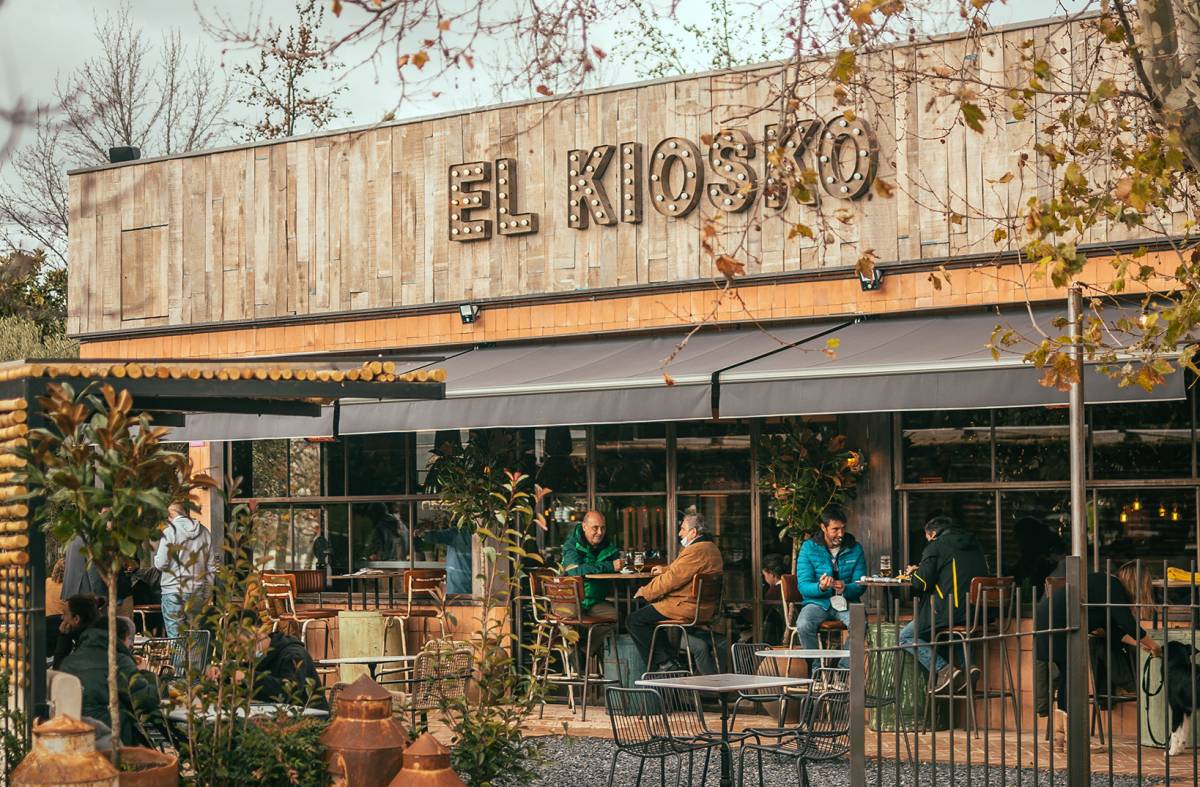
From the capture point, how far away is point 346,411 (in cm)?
1394

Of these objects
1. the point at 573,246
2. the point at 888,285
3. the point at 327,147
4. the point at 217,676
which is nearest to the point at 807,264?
the point at 888,285

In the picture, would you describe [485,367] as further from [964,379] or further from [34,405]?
[34,405]

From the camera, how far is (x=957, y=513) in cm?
1257

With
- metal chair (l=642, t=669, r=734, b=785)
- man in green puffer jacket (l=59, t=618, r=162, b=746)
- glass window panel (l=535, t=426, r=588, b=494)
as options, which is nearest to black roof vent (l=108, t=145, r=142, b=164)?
glass window panel (l=535, t=426, r=588, b=494)

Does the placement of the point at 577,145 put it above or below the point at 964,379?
above

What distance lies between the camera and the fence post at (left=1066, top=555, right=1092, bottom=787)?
303 inches

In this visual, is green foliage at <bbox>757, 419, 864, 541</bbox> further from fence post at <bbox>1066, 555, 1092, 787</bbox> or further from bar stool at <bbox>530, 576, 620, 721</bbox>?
fence post at <bbox>1066, 555, 1092, 787</bbox>

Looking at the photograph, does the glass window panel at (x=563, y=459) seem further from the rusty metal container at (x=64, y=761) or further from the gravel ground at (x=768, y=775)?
the rusty metal container at (x=64, y=761)

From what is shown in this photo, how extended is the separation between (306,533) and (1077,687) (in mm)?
9706

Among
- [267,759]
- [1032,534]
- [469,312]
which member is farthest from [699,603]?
[267,759]

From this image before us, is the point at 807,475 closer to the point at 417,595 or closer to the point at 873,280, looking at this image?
the point at 873,280

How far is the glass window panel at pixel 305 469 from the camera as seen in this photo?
16203 mm

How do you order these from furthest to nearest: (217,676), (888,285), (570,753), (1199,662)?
(888,285) → (570,753) → (1199,662) → (217,676)

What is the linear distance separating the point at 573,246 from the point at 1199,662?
6083mm
